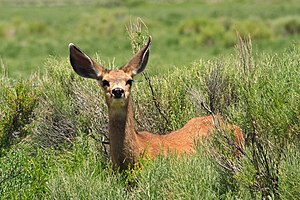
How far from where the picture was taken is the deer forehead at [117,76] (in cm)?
749

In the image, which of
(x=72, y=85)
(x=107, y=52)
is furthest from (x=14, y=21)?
(x=72, y=85)

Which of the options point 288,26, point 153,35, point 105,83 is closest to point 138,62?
point 105,83

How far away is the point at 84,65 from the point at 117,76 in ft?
1.79

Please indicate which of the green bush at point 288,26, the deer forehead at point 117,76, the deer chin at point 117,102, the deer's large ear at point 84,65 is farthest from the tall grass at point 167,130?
the green bush at point 288,26

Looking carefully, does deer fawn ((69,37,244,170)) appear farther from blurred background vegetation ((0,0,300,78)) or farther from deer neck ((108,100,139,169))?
blurred background vegetation ((0,0,300,78))

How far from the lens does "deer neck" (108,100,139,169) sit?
764cm

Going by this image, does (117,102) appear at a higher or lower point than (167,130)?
higher

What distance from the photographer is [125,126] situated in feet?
25.2

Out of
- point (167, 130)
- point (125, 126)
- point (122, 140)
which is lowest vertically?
point (167, 130)

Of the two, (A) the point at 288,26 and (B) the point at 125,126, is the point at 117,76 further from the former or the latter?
(A) the point at 288,26

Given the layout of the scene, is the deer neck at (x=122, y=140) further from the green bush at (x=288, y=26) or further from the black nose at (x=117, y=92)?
the green bush at (x=288, y=26)

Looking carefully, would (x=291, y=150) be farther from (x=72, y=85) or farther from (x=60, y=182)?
(x=72, y=85)

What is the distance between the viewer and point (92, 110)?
366 inches

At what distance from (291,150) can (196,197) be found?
2.87 ft
